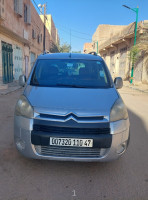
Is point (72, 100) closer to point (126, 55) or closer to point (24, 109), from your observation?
point (24, 109)

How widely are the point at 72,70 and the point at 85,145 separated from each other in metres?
1.59

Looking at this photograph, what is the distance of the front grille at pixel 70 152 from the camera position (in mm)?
2195

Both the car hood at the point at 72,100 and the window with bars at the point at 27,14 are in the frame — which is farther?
the window with bars at the point at 27,14

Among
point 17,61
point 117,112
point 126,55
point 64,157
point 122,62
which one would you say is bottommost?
point 64,157

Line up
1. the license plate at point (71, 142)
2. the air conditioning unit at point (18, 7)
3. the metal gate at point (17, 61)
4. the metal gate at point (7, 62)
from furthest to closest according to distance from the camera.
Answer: the metal gate at point (17, 61), the air conditioning unit at point (18, 7), the metal gate at point (7, 62), the license plate at point (71, 142)

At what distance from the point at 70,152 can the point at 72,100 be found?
2.29ft

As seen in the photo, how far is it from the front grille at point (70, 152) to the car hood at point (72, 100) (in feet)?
1.55

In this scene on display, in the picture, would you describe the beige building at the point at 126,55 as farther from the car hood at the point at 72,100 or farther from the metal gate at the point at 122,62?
the car hood at the point at 72,100

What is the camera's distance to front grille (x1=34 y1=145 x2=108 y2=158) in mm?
2195

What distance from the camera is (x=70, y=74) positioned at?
3152mm

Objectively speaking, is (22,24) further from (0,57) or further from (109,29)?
(109,29)

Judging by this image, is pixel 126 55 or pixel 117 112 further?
pixel 126 55

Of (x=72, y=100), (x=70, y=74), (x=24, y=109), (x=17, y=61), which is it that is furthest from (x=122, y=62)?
(x=24, y=109)

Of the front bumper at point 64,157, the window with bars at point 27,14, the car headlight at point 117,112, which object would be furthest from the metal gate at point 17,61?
the car headlight at point 117,112
